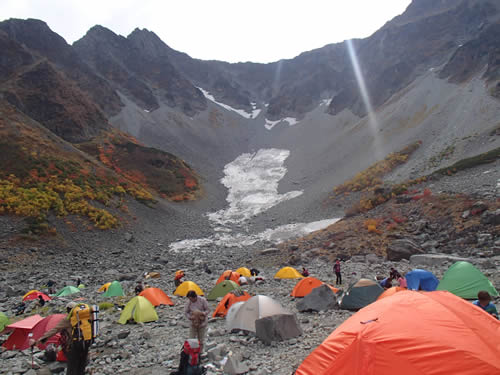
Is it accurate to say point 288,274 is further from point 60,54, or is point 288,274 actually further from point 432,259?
point 60,54

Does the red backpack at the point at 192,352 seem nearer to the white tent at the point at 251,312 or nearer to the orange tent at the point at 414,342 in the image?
the orange tent at the point at 414,342

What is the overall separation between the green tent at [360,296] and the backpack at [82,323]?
790 cm

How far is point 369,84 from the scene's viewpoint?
105625mm

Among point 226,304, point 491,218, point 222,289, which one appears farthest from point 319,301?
point 491,218

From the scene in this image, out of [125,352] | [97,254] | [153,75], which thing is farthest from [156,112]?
[125,352]

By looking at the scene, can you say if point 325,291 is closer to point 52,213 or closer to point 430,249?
point 430,249

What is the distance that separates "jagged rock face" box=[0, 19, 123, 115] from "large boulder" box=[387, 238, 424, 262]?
86.2 metres

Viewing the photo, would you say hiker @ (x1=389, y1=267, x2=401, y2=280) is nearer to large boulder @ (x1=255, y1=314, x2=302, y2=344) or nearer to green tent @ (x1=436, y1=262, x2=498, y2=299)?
green tent @ (x1=436, y1=262, x2=498, y2=299)

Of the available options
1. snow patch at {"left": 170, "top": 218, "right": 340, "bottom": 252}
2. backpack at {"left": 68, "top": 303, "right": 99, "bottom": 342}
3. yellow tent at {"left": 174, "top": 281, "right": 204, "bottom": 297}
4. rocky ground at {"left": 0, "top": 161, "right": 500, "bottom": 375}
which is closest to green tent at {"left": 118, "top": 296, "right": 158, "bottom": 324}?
rocky ground at {"left": 0, "top": 161, "right": 500, "bottom": 375}

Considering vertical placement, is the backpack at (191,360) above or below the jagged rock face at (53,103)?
below

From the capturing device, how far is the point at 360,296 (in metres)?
10.5

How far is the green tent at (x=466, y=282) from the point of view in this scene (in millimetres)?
10133

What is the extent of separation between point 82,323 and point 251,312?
4.63m

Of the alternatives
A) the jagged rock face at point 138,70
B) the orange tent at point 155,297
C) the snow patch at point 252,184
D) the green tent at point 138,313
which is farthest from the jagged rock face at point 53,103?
the green tent at point 138,313
